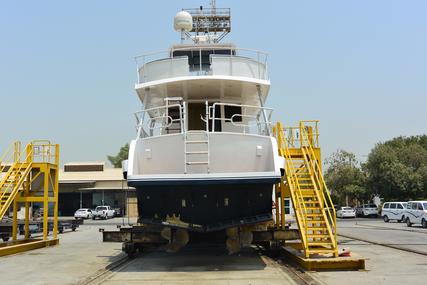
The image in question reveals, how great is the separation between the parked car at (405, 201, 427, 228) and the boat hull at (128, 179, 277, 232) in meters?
20.4

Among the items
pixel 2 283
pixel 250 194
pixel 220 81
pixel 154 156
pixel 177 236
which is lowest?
pixel 2 283

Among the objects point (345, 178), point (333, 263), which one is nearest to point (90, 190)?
point (345, 178)

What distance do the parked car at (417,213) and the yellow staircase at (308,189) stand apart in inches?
671

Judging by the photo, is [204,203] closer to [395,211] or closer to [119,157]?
[395,211]

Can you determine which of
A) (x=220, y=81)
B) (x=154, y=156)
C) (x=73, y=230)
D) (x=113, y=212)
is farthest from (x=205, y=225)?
(x=113, y=212)

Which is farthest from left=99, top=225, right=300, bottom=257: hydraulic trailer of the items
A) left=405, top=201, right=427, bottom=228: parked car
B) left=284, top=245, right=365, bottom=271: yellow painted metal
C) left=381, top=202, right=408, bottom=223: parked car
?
left=381, top=202, right=408, bottom=223: parked car

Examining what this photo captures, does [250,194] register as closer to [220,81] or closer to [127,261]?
[220,81]

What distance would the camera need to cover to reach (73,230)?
27.5 metres

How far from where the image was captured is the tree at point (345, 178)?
5191 centimetres

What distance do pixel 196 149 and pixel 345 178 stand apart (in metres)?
45.0

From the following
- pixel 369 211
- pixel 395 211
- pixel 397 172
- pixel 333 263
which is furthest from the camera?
pixel 369 211

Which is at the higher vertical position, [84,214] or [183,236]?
[84,214]

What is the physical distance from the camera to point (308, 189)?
489 inches

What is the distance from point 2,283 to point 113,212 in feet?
138
